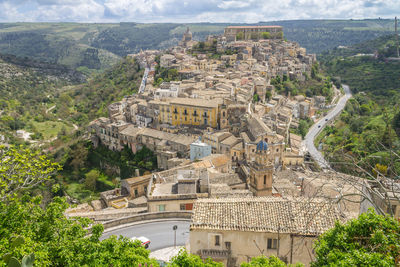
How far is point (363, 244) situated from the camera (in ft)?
35.6

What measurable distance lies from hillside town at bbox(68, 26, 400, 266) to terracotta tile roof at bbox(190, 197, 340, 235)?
48 mm

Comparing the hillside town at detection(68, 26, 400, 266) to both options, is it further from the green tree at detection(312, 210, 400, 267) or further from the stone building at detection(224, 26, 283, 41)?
the green tree at detection(312, 210, 400, 267)

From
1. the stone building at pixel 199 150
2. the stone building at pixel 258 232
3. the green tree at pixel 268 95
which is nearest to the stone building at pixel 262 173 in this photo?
the stone building at pixel 258 232

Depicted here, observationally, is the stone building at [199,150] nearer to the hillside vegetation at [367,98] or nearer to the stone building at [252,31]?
the hillside vegetation at [367,98]

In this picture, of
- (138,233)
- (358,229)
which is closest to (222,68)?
(138,233)

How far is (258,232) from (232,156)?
33.1 m

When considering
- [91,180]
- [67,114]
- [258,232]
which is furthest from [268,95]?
[67,114]

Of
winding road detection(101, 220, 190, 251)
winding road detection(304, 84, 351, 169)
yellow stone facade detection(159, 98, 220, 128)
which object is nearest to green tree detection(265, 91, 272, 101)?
winding road detection(304, 84, 351, 169)

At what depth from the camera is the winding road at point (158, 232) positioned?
19.6m

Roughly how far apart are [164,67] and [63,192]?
50.4m

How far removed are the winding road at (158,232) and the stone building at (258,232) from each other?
4.39 meters

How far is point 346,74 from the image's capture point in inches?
4850

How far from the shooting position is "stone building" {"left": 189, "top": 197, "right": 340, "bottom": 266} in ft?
48.9

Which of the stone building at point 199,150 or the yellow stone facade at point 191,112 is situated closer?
the stone building at point 199,150
